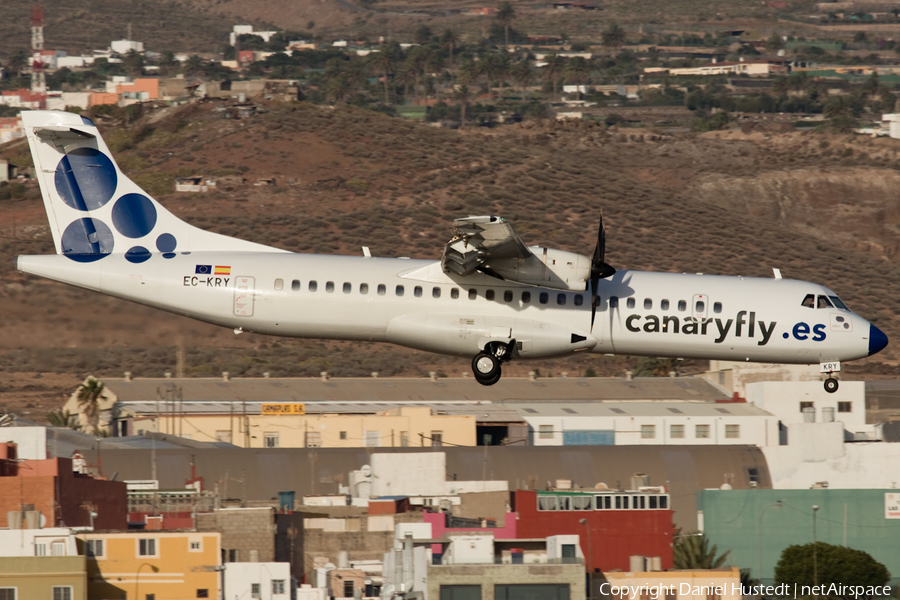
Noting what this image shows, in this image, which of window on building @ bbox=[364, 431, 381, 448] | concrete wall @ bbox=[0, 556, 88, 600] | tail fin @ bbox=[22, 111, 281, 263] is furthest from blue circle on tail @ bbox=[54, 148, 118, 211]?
window on building @ bbox=[364, 431, 381, 448]

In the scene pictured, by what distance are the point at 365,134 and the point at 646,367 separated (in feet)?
131

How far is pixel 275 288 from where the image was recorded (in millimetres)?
28812

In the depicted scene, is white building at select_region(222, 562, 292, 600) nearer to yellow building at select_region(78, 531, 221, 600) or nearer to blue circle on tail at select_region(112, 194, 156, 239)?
yellow building at select_region(78, 531, 221, 600)

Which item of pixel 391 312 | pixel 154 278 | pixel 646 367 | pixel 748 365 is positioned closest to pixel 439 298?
pixel 391 312

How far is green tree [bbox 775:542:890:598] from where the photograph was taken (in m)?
43.1

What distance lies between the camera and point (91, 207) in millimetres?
29859

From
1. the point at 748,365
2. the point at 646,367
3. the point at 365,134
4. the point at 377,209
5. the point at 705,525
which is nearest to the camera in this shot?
the point at 705,525

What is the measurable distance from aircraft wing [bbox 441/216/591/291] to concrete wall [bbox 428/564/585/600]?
9.95 m

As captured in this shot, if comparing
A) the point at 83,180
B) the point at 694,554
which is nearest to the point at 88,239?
the point at 83,180

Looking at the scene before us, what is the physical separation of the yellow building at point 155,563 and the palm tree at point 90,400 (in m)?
24.7

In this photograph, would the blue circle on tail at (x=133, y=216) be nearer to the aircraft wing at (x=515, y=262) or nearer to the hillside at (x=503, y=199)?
the aircraft wing at (x=515, y=262)

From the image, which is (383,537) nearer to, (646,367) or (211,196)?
(646,367)

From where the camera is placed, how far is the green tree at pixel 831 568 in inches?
1695

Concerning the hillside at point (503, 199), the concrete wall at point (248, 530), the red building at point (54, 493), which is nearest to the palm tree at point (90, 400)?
the hillside at point (503, 199)
